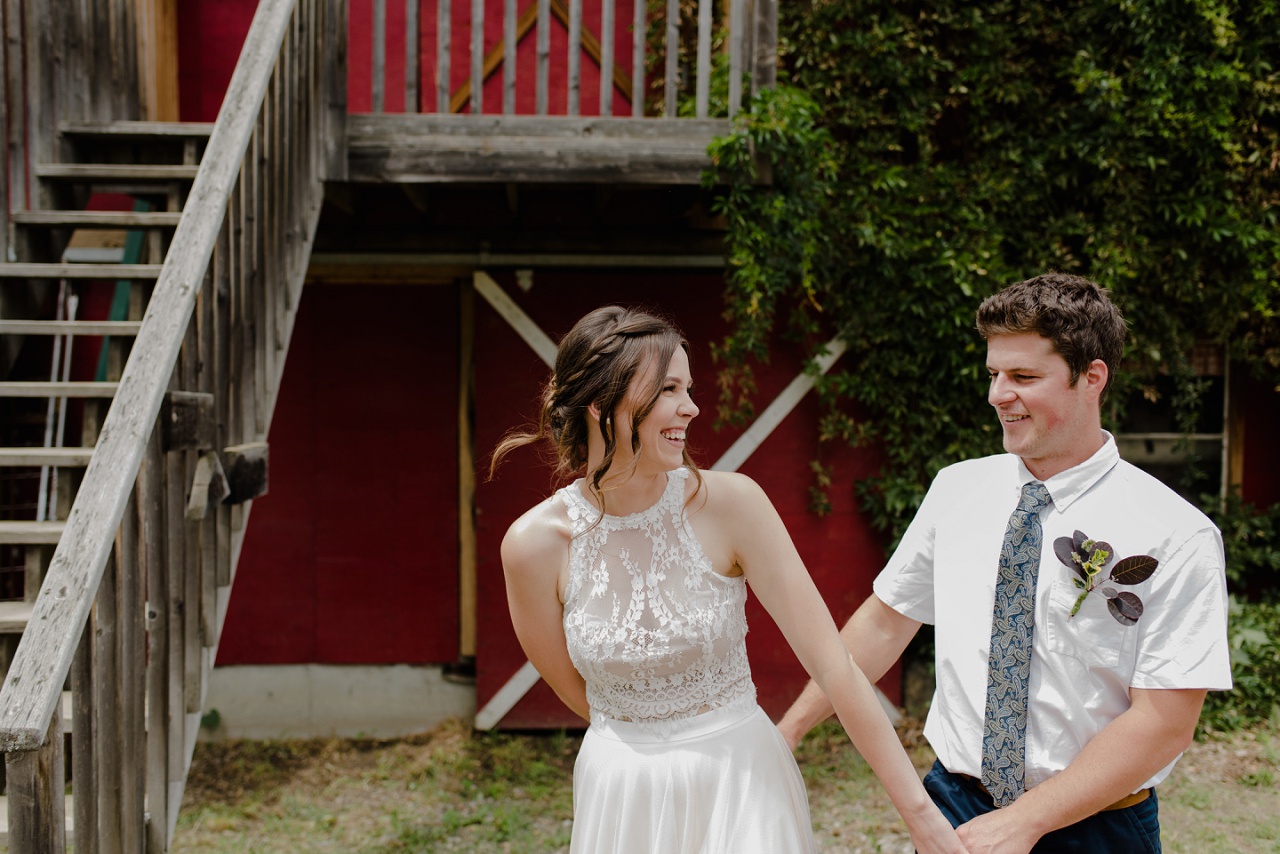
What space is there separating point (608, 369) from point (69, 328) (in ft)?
8.37

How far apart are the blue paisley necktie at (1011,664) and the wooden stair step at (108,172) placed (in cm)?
360

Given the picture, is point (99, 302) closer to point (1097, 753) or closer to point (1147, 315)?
point (1097, 753)

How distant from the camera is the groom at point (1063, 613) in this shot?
160 centimetres

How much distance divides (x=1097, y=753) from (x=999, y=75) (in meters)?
4.48

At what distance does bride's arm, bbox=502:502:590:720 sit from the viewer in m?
1.87

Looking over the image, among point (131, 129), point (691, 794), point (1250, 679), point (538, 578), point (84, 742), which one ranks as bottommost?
point (1250, 679)

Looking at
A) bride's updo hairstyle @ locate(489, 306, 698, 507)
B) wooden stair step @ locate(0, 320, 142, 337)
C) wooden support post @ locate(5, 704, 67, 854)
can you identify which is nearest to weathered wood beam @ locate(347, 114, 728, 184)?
wooden stair step @ locate(0, 320, 142, 337)

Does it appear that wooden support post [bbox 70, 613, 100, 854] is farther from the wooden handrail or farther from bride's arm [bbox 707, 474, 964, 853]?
bride's arm [bbox 707, 474, 964, 853]

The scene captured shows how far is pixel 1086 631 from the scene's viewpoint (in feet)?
5.52

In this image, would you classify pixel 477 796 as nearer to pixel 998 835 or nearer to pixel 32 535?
pixel 32 535

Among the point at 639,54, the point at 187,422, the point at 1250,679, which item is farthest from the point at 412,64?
the point at 1250,679

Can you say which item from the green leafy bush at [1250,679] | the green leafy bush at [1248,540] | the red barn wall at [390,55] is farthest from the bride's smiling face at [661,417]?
the green leafy bush at [1248,540]

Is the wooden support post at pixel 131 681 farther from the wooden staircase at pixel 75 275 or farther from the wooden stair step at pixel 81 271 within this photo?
the wooden stair step at pixel 81 271

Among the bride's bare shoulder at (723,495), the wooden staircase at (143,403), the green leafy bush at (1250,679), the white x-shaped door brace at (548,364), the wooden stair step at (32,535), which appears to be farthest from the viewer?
the white x-shaped door brace at (548,364)
